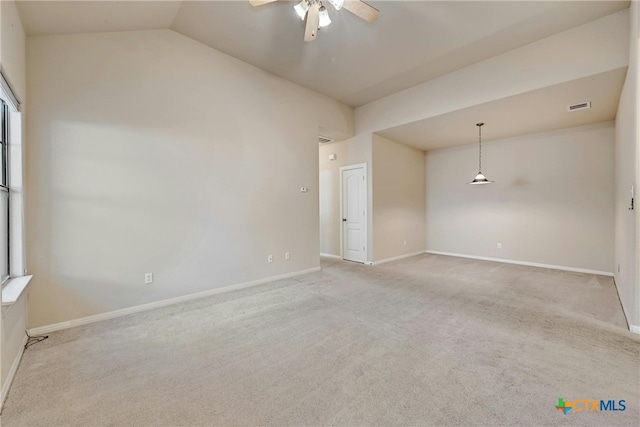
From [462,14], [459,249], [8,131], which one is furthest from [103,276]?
[459,249]

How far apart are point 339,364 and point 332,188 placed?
16.2ft

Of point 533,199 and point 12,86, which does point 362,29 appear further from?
point 533,199

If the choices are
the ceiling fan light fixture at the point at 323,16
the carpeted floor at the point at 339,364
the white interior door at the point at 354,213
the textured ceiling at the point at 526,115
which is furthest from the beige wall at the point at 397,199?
the ceiling fan light fixture at the point at 323,16

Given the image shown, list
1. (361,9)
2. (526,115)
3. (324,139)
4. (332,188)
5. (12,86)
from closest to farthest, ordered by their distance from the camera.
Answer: (12,86) → (361,9) → (526,115) → (324,139) → (332,188)

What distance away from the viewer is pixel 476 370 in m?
2.05

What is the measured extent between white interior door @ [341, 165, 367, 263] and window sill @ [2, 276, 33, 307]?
16.6 feet

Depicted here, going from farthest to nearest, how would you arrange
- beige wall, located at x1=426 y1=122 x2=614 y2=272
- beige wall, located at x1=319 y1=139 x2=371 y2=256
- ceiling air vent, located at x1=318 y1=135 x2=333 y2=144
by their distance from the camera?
1. beige wall, located at x1=319 y1=139 x2=371 y2=256
2. ceiling air vent, located at x1=318 y1=135 x2=333 y2=144
3. beige wall, located at x1=426 y1=122 x2=614 y2=272

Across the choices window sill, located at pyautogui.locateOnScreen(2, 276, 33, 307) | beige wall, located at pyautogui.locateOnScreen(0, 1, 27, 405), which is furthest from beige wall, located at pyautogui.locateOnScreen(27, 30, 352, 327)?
window sill, located at pyautogui.locateOnScreen(2, 276, 33, 307)

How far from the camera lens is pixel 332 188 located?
6734 millimetres

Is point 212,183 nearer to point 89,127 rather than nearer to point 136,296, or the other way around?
point 89,127

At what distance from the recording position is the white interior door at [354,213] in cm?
598

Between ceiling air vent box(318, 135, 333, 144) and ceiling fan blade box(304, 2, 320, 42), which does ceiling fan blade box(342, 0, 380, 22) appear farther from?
ceiling air vent box(318, 135, 333, 144)

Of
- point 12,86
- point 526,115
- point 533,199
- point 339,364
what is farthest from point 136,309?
point 533,199

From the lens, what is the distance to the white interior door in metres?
5.98
